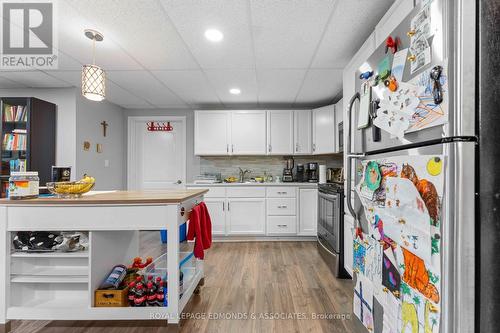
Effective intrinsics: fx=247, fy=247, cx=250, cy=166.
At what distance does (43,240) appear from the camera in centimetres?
172

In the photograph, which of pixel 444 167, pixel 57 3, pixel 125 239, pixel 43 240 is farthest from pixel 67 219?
pixel 444 167

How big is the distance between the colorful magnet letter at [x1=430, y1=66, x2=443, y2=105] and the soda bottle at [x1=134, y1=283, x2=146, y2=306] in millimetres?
2020

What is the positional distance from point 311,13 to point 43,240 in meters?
2.50

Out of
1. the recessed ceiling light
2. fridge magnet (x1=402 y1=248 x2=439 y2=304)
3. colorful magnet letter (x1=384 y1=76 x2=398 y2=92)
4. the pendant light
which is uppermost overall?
the recessed ceiling light

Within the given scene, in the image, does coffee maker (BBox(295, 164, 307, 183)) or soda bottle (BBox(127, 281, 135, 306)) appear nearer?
soda bottle (BBox(127, 281, 135, 306))

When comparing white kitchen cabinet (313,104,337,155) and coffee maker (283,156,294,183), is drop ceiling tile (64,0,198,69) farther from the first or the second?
coffee maker (283,156,294,183)

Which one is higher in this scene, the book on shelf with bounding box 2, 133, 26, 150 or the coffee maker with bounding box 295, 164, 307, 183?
the book on shelf with bounding box 2, 133, 26, 150

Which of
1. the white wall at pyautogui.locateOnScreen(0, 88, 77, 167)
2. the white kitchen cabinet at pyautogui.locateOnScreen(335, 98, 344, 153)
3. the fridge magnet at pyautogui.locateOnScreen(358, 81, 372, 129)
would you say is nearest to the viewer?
the fridge magnet at pyautogui.locateOnScreen(358, 81, 372, 129)

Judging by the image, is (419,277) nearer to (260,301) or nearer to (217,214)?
(260,301)

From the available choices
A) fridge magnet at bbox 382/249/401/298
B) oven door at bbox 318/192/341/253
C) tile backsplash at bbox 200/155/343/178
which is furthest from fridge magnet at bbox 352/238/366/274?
tile backsplash at bbox 200/155/343/178

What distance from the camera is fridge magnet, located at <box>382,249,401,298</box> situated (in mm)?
999

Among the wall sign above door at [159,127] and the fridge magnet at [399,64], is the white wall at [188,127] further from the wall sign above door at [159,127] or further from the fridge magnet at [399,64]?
the fridge magnet at [399,64]

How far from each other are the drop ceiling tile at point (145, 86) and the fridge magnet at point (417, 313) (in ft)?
10.3

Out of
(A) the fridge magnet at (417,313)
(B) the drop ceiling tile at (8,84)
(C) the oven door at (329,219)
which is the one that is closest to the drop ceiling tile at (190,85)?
(B) the drop ceiling tile at (8,84)
